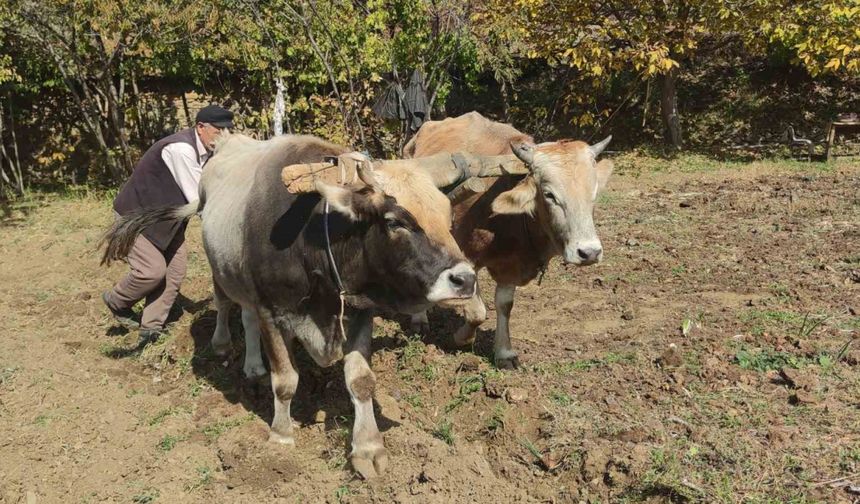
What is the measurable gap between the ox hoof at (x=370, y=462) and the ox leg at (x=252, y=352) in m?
1.66

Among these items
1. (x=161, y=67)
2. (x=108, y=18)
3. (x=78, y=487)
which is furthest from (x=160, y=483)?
(x=161, y=67)

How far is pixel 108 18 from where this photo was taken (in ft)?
37.7

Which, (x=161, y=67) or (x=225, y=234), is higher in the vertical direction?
(x=161, y=67)

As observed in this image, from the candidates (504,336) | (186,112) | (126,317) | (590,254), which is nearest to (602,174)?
(590,254)

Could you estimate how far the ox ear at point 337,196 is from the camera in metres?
3.82

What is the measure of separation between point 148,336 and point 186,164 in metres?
1.53

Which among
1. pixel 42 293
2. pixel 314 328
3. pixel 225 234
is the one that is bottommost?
pixel 42 293

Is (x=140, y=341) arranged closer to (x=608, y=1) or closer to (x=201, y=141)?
(x=201, y=141)

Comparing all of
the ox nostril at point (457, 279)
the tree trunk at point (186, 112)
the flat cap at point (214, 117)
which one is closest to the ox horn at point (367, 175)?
the ox nostril at point (457, 279)

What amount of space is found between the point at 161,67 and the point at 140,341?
8922 millimetres

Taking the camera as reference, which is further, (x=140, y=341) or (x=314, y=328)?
(x=140, y=341)

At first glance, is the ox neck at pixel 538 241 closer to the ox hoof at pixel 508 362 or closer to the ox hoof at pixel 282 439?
the ox hoof at pixel 508 362

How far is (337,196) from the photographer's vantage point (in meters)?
3.83

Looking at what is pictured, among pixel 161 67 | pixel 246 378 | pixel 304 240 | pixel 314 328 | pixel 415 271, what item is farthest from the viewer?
pixel 161 67
